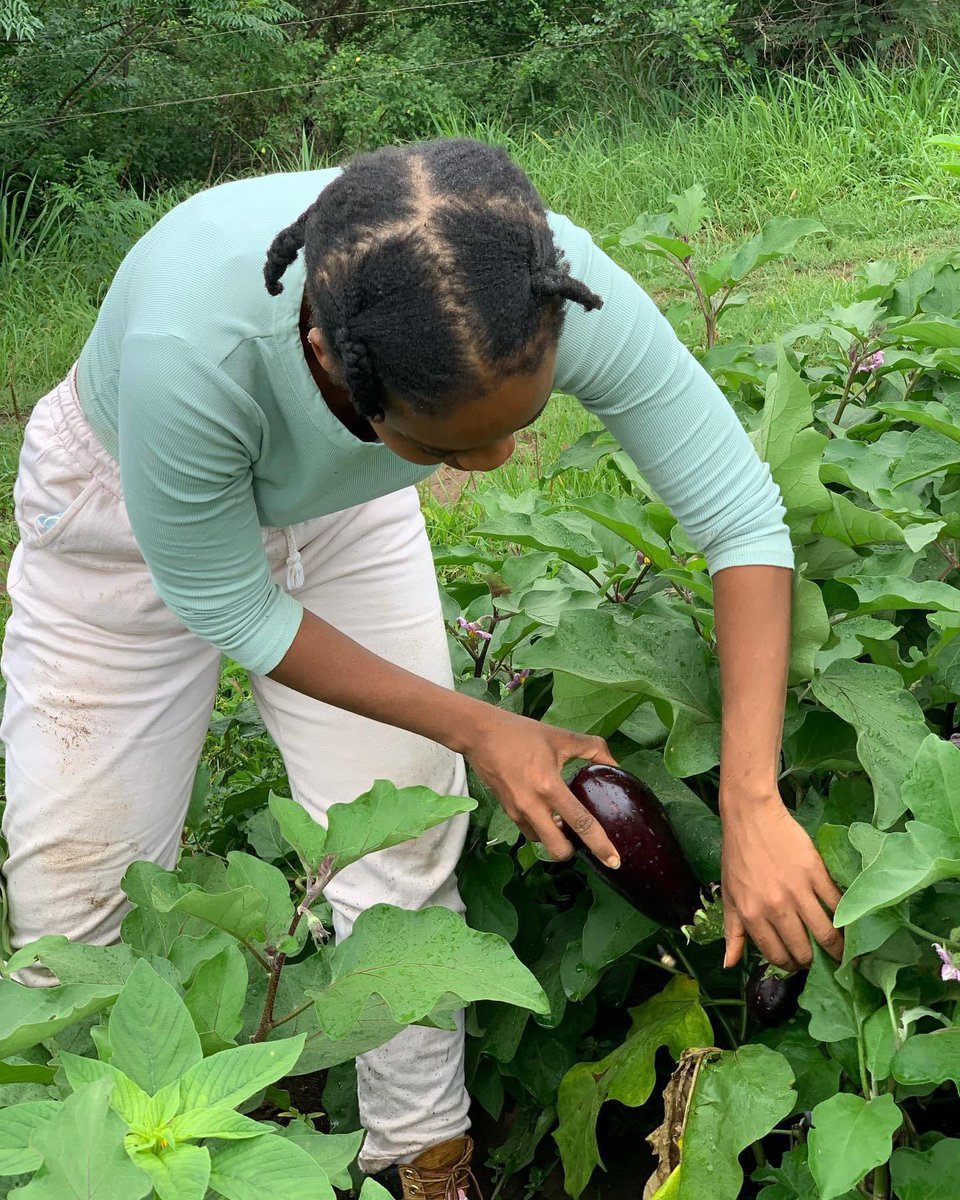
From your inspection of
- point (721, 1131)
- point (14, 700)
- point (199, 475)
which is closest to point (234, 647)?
point (199, 475)

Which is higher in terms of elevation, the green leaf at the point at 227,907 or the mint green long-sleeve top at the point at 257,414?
the mint green long-sleeve top at the point at 257,414

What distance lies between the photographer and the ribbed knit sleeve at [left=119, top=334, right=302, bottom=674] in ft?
4.91

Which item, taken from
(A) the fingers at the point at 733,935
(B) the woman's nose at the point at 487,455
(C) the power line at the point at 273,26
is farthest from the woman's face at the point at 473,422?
(C) the power line at the point at 273,26

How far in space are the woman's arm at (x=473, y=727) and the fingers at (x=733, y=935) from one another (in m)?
0.13

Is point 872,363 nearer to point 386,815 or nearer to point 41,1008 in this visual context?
point 386,815

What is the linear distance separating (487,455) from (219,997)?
56cm

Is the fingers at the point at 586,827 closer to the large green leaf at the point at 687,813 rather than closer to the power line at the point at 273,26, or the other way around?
the large green leaf at the point at 687,813

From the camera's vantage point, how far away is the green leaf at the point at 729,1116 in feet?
4.43

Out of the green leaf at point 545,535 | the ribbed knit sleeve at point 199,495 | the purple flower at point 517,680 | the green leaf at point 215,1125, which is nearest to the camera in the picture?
the green leaf at point 215,1125

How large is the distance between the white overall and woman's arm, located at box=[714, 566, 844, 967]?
512mm

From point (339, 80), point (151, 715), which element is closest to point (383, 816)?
point (151, 715)

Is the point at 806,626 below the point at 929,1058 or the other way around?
the other way around

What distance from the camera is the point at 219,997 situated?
134cm

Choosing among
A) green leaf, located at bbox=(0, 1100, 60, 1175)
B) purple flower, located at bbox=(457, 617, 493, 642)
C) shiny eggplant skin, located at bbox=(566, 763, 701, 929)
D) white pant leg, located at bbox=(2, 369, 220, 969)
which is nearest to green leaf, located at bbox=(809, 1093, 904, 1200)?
shiny eggplant skin, located at bbox=(566, 763, 701, 929)
